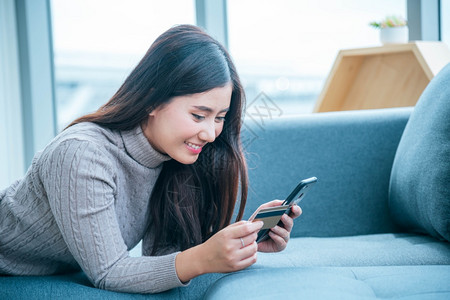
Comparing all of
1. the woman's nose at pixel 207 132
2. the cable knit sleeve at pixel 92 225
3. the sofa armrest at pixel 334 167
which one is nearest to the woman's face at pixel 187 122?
the woman's nose at pixel 207 132

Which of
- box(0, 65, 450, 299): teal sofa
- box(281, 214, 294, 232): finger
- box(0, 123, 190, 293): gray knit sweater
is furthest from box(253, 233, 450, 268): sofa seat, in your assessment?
box(0, 123, 190, 293): gray knit sweater

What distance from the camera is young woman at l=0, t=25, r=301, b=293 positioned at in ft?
3.59

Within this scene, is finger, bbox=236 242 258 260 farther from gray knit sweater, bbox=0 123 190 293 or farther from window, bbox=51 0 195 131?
window, bbox=51 0 195 131

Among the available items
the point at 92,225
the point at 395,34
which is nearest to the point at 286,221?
the point at 92,225

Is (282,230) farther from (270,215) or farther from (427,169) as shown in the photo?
(427,169)

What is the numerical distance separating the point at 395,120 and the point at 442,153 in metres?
0.49

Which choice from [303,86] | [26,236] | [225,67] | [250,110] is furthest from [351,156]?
[303,86]

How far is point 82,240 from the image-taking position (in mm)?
1091

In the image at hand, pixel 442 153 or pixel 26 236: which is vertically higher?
pixel 442 153

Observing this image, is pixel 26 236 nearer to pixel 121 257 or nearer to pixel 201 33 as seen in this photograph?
pixel 121 257

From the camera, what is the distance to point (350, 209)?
1.83 m

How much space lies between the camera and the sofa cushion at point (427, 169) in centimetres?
138

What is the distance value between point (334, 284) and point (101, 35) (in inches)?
107

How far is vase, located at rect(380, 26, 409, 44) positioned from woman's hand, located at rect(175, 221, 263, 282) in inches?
64.9
